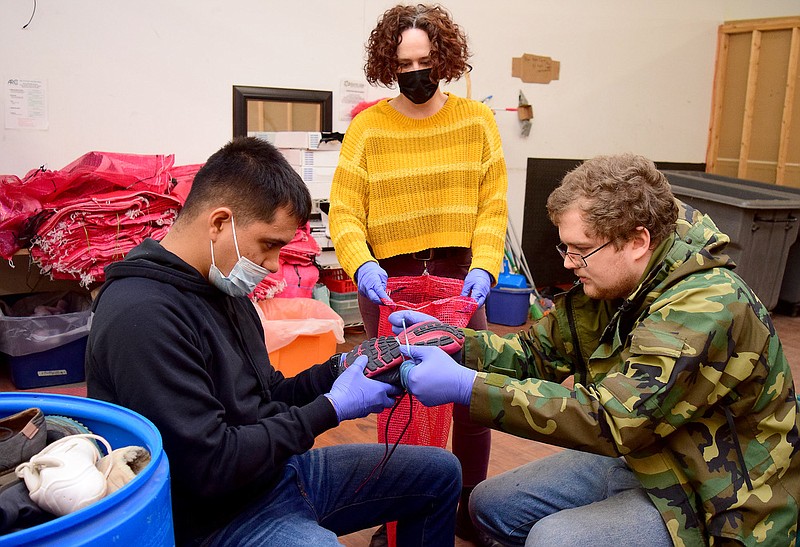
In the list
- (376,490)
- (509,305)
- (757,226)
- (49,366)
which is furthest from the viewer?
(509,305)

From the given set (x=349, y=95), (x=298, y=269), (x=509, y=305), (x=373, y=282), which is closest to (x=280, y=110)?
(x=349, y=95)

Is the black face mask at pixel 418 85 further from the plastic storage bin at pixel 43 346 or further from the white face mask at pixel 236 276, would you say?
the plastic storage bin at pixel 43 346

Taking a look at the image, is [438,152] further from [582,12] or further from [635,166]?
[582,12]

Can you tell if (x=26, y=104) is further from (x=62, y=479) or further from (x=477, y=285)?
(x=62, y=479)

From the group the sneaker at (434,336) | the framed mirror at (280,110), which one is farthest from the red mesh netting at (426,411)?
the framed mirror at (280,110)

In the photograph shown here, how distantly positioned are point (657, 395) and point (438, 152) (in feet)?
4.15

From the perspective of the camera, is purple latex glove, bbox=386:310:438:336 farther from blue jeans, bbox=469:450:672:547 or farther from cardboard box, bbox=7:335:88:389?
cardboard box, bbox=7:335:88:389

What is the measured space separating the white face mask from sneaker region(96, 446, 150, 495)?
18.6 inches

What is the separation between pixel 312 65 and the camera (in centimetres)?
421

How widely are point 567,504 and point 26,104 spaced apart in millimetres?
3223

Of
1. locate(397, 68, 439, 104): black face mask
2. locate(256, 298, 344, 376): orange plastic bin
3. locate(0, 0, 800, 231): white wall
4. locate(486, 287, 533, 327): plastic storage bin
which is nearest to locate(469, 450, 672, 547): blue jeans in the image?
locate(397, 68, 439, 104): black face mask

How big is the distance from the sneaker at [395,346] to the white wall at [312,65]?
266cm

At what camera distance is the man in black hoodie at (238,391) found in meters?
1.17

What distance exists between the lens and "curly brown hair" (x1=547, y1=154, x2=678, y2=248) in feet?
4.64
